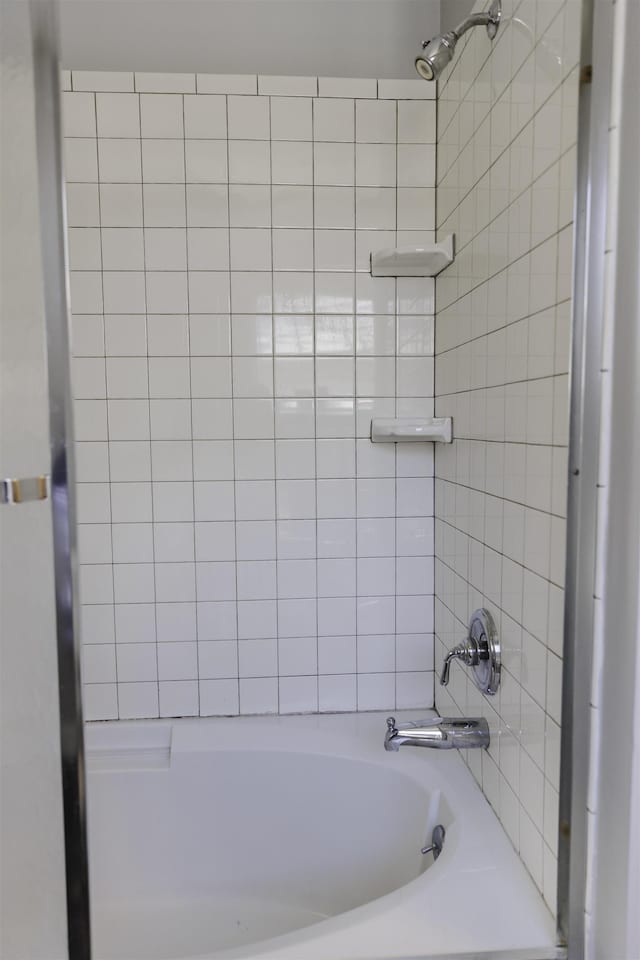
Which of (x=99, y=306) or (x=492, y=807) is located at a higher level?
(x=99, y=306)

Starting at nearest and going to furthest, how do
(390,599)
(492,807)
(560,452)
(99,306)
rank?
(560,452), (492,807), (99,306), (390,599)

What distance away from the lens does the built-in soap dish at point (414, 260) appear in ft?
5.06

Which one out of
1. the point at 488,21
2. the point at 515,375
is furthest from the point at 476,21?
the point at 515,375

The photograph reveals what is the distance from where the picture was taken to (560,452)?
973 mm

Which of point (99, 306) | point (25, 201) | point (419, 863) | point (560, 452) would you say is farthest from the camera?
point (99, 306)

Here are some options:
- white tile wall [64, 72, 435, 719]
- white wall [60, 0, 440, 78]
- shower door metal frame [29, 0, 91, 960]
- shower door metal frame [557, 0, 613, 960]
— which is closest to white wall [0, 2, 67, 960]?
shower door metal frame [29, 0, 91, 960]

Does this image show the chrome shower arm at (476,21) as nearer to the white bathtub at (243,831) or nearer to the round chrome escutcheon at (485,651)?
the round chrome escutcheon at (485,651)

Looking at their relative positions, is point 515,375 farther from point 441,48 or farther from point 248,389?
point 248,389

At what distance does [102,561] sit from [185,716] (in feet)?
1.71

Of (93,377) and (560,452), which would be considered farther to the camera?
(93,377)

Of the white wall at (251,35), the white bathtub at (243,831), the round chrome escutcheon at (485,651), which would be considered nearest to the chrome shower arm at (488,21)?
the white wall at (251,35)

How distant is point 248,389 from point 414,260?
1.88 ft

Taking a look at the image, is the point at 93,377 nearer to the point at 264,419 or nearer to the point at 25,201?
the point at 264,419

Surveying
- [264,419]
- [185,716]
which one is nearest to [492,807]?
[185,716]
